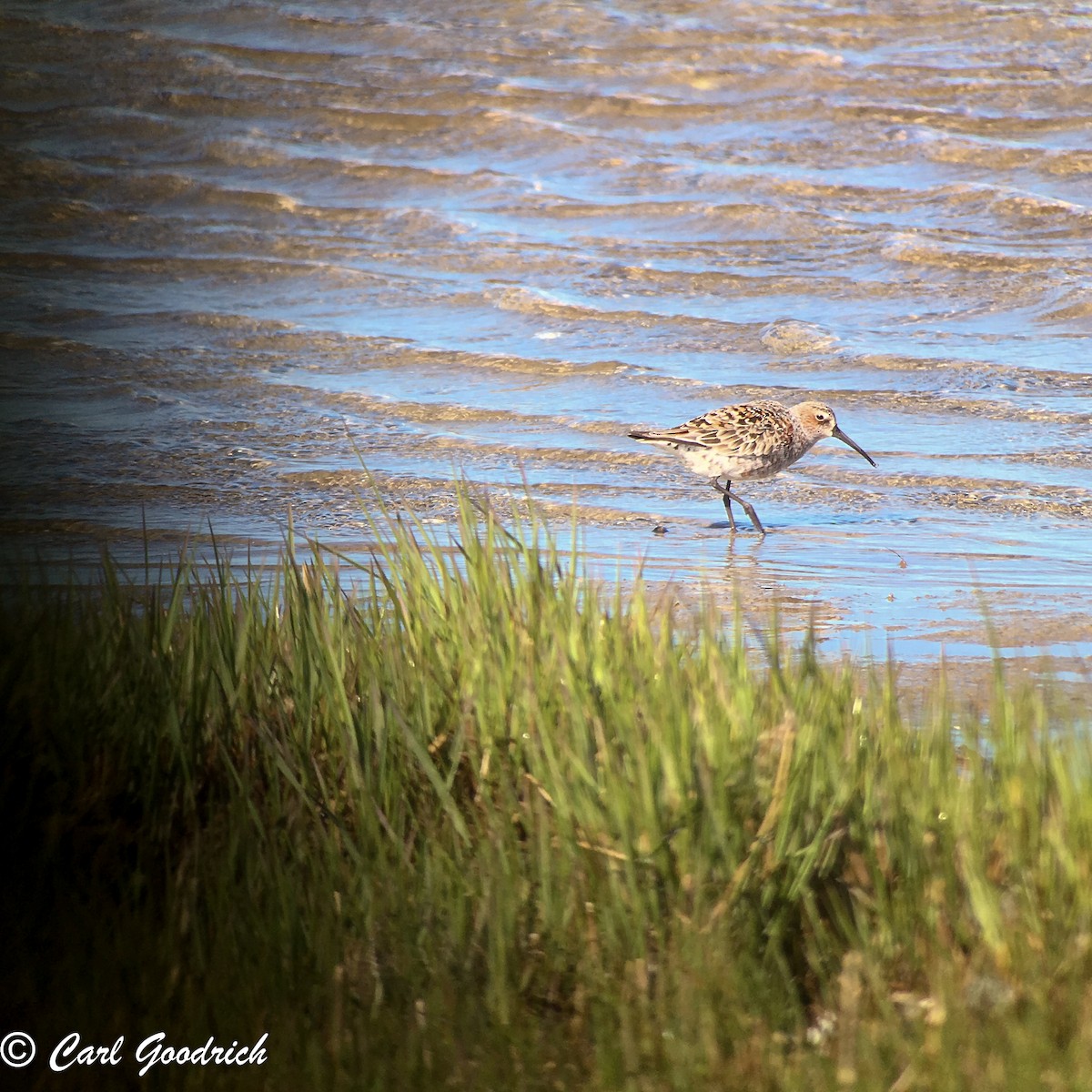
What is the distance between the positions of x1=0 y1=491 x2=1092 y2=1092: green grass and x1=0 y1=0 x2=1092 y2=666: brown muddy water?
0.80 metres

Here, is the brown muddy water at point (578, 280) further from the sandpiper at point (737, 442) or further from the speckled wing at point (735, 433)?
the speckled wing at point (735, 433)

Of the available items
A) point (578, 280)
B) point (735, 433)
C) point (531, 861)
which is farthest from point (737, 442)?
point (578, 280)

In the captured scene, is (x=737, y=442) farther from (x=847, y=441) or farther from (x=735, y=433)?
(x=847, y=441)

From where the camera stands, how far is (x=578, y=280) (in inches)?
603

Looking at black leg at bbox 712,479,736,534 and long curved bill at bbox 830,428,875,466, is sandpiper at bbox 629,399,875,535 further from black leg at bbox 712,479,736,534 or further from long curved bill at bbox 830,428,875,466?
long curved bill at bbox 830,428,875,466

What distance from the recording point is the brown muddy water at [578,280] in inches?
339

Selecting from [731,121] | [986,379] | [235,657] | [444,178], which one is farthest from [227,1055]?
[731,121]

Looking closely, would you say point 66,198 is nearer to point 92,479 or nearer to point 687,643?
point 92,479

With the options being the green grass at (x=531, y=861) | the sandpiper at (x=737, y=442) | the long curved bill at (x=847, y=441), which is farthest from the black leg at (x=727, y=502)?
the green grass at (x=531, y=861)

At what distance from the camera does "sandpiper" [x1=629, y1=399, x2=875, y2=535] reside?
9289 mm

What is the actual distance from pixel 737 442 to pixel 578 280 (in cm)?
634

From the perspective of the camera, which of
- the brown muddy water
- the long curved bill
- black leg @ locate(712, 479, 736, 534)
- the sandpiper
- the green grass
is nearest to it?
the green grass

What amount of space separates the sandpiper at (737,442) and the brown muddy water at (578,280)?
0.29m

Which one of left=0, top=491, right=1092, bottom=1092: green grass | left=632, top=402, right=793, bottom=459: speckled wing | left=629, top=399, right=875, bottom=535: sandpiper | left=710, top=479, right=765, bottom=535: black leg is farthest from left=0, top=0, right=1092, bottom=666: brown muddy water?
left=0, top=491, right=1092, bottom=1092: green grass
